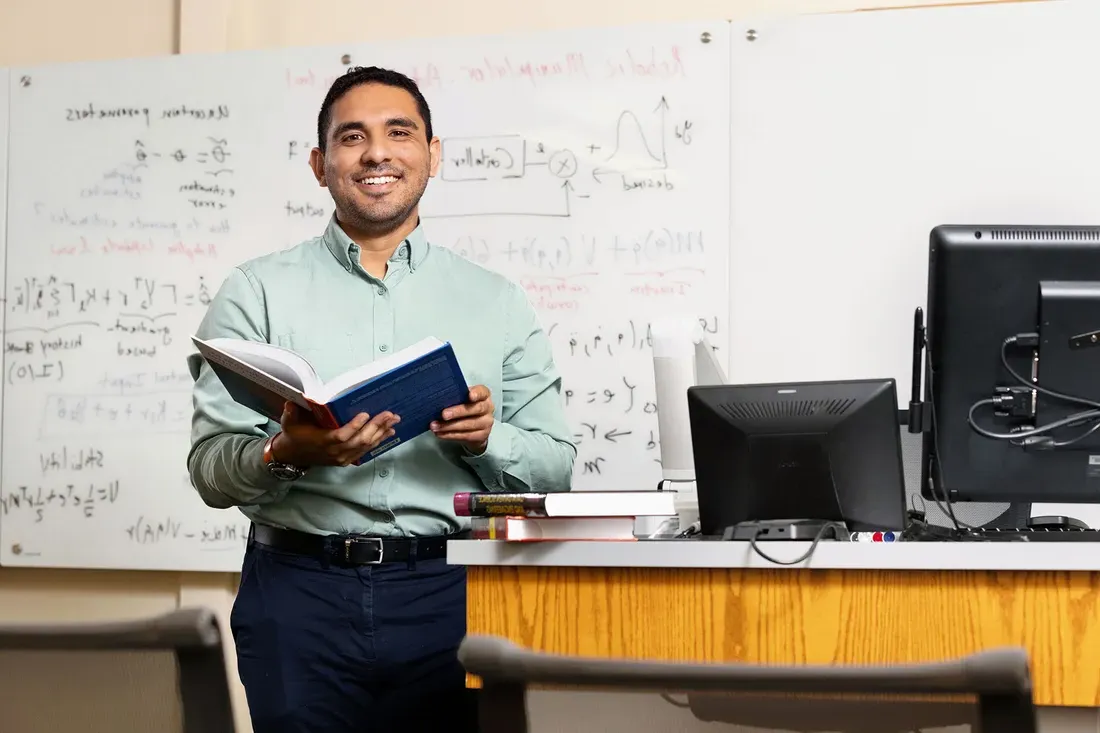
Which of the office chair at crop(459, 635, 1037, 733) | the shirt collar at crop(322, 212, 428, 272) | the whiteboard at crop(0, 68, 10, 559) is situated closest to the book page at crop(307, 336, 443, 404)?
the shirt collar at crop(322, 212, 428, 272)

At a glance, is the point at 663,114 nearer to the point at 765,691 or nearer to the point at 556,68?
the point at 556,68

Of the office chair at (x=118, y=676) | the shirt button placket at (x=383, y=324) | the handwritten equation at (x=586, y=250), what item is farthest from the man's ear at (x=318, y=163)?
the office chair at (x=118, y=676)

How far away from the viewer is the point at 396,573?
1.83 metres

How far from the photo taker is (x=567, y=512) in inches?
60.3

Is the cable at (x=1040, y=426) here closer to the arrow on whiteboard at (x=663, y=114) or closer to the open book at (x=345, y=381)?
the open book at (x=345, y=381)

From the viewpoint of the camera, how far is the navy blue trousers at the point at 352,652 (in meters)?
1.80

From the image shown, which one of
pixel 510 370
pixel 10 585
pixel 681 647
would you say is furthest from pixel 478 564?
pixel 10 585

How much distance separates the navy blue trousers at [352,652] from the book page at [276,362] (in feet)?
1.14

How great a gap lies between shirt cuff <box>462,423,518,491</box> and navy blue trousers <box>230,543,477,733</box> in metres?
0.17

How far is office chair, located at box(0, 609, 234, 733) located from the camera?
2.80ft

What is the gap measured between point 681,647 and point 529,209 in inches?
65.0

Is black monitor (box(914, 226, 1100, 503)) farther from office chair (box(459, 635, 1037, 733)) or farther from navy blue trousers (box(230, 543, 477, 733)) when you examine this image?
office chair (box(459, 635, 1037, 733))

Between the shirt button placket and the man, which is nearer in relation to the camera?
the man

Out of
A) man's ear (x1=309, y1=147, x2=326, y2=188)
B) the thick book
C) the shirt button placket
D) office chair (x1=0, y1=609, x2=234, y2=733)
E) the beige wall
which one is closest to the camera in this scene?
office chair (x1=0, y1=609, x2=234, y2=733)
